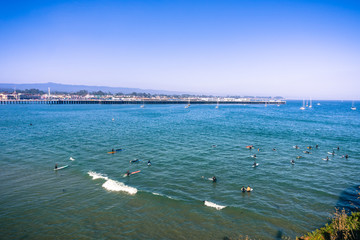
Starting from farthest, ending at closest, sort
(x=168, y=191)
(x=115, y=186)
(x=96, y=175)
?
(x=96, y=175)
(x=115, y=186)
(x=168, y=191)

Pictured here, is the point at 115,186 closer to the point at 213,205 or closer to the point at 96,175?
the point at 96,175

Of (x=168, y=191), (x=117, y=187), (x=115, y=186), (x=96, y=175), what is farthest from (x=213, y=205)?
(x=96, y=175)

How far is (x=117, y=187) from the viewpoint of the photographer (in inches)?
861

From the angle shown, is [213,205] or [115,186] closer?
[213,205]

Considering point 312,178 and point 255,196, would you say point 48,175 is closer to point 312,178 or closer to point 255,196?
point 255,196

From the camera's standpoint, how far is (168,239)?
14492mm

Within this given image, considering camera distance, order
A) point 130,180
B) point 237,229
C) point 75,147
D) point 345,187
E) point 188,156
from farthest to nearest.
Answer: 1. point 75,147
2. point 188,156
3. point 130,180
4. point 345,187
5. point 237,229

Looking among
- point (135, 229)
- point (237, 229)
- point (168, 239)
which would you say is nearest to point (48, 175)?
point (135, 229)

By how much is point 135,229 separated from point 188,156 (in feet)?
57.8

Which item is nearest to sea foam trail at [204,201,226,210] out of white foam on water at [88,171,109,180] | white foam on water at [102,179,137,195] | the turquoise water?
the turquoise water

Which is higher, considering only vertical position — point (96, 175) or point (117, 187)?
point (96, 175)

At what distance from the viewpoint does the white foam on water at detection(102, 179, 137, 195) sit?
21312 mm

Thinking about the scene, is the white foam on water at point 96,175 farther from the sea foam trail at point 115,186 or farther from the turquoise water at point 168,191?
the turquoise water at point 168,191

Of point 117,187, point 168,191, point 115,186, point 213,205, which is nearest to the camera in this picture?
point 213,205
